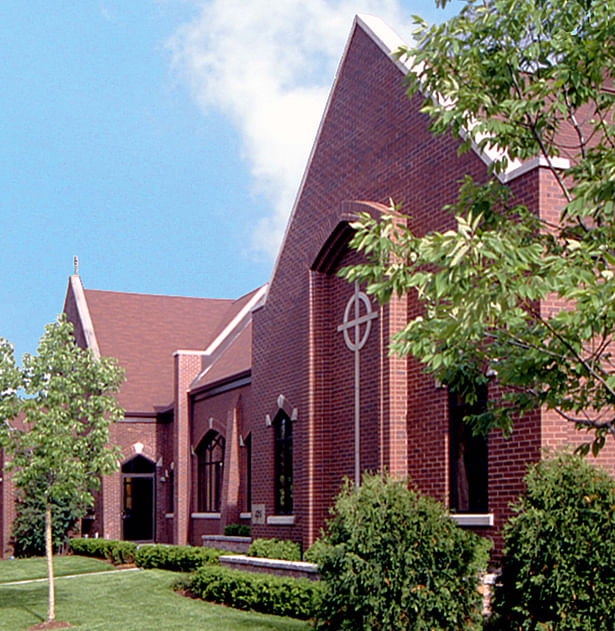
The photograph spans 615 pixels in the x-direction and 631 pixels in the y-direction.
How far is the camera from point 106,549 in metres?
30.2

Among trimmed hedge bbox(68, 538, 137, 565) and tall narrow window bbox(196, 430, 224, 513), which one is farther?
tall narrow window bbox(196, 430, 224, 513)

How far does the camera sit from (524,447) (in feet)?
44.0

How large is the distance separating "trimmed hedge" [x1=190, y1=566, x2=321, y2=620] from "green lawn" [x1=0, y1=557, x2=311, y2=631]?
0.22m

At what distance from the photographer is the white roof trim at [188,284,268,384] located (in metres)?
34.5

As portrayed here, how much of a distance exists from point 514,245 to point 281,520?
14.4 metres

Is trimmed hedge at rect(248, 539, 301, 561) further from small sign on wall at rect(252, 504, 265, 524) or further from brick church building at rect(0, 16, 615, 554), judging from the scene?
small sign on wall at rect(252, 504, 265, 524)

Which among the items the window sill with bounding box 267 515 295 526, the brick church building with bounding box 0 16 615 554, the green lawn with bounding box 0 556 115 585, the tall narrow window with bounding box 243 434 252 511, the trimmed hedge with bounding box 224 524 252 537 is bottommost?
the green lawn with bounding box 0 556 115 585

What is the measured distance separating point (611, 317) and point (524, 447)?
627 centimetres

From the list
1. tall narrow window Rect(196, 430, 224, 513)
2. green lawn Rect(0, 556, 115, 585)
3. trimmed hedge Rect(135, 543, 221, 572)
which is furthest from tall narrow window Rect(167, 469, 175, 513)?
trimmed hedge Rect(135, 543, 221, 572)

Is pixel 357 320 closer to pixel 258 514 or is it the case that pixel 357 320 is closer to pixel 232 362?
pixel 258 514

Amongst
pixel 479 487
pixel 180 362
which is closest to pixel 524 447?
pixel 479 487

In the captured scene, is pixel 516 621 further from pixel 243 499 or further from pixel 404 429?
pixel 243 499

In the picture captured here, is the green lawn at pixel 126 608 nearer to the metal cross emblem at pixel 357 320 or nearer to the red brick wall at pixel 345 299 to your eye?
the red brick wall at pixel 345 299

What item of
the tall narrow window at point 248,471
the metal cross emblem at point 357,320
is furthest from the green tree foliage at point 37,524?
the metal cross emblem at point 357,320
